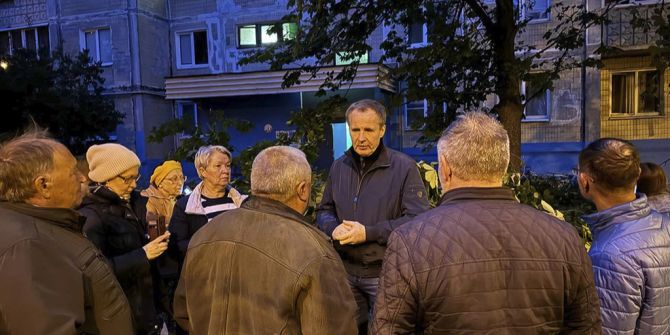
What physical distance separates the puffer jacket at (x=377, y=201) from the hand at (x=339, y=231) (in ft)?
0.52

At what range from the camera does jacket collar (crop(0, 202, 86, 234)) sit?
185cm

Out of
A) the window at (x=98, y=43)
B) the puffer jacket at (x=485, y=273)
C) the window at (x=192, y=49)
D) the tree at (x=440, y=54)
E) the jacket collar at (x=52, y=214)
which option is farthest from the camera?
the window at (x=192, y=49)

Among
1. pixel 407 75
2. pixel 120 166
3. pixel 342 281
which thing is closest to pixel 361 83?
pixel 407 75

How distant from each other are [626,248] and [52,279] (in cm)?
226

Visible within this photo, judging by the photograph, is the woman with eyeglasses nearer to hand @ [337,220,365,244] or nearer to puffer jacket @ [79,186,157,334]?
puffer jacket @ [79,186,157,334]

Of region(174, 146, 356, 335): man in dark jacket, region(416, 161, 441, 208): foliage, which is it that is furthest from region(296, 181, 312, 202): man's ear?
region(416, 161, 441, 208): foliage

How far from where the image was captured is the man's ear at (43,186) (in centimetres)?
192

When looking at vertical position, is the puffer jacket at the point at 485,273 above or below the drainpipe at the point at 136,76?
below

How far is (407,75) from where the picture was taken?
828 centimetres

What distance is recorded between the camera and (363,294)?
2.99 meters

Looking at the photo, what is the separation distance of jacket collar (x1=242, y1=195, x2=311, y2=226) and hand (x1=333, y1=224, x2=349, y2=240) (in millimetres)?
793

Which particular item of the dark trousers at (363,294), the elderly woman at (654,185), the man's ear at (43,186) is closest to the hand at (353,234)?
the dark trousers at (363,294)

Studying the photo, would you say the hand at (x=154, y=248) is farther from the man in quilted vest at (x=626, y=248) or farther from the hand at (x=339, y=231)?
the man in quilted vest at (x=626, y=248)

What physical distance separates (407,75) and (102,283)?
702 centimetres
